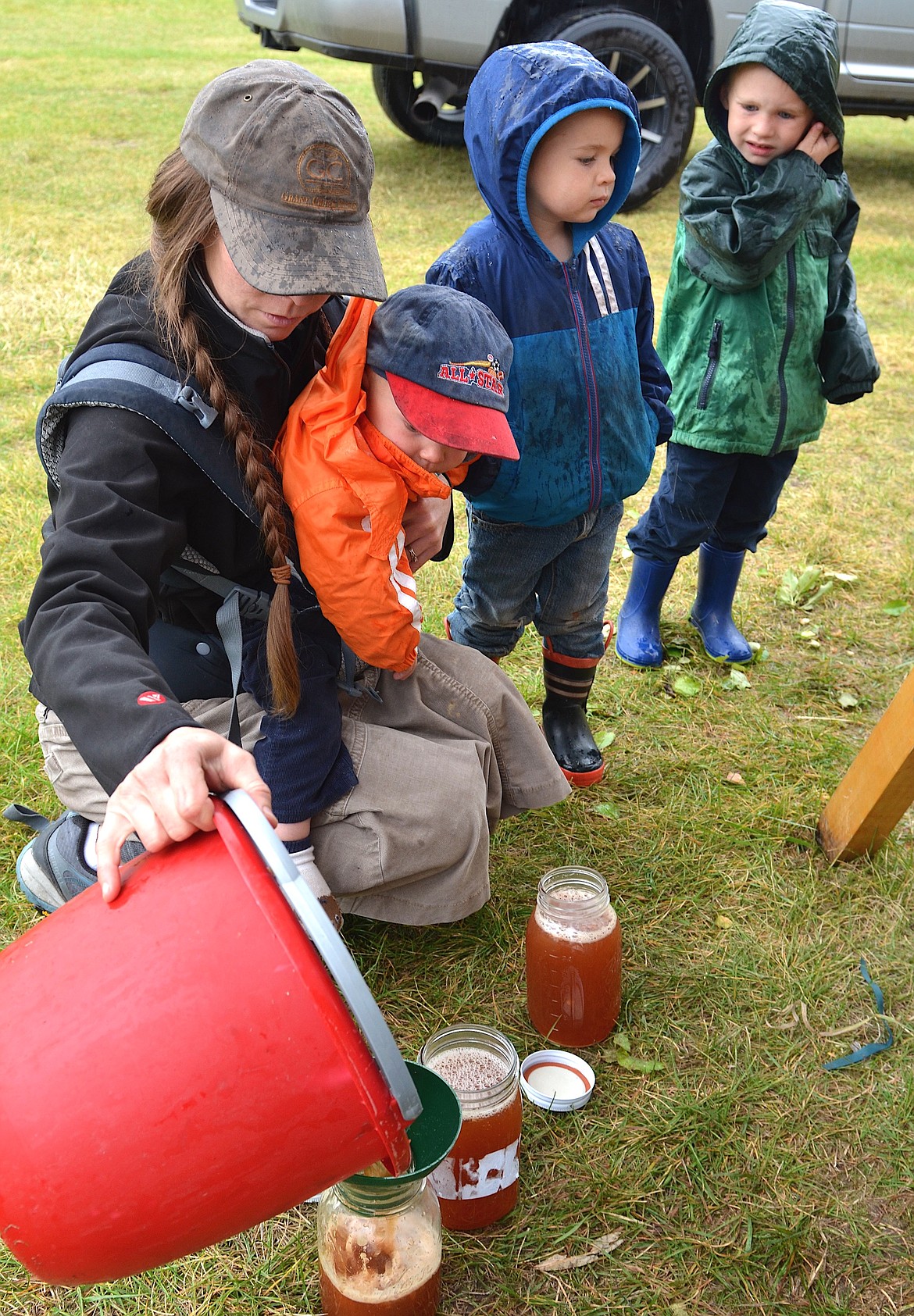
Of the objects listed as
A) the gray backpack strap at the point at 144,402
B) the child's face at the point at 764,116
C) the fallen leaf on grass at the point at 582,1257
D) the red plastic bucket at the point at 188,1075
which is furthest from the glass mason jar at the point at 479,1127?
the child's face at the point at 764,116

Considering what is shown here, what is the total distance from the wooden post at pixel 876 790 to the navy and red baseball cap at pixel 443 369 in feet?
3.52

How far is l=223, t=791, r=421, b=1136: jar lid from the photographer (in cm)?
102

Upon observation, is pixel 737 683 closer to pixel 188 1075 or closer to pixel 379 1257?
pixel 379 1257

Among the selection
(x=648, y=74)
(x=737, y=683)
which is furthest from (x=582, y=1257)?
(x=648, y=74)

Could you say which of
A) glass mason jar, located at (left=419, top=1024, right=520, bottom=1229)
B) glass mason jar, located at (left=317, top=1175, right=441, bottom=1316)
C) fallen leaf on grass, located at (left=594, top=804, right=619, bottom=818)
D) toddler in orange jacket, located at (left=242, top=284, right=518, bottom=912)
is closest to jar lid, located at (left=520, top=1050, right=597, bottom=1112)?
glass mason jar, located at (left=419, top=1024, right=520, bottom=1229)

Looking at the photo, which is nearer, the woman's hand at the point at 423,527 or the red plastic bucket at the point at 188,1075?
the red plastic bucket at the point at 188,1075

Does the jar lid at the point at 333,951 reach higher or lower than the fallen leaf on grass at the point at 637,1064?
higher

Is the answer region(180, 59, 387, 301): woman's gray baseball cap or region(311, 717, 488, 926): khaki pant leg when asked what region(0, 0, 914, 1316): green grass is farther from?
region(180, 59, 387, 301): woman's gray baseball cap

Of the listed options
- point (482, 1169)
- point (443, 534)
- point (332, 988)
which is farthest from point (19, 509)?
point (332, 988)

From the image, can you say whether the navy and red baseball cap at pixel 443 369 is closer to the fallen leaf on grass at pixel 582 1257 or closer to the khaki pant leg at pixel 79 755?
the khaki pant leg at pixel 79 755

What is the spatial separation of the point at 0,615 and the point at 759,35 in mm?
2629

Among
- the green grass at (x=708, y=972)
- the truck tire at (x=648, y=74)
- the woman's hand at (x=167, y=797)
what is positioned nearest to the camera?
the woman's hand at (x=167, y=797)

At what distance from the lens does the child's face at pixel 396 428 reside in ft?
6.01

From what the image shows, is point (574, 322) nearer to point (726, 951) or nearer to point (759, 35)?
point (759, 35)
